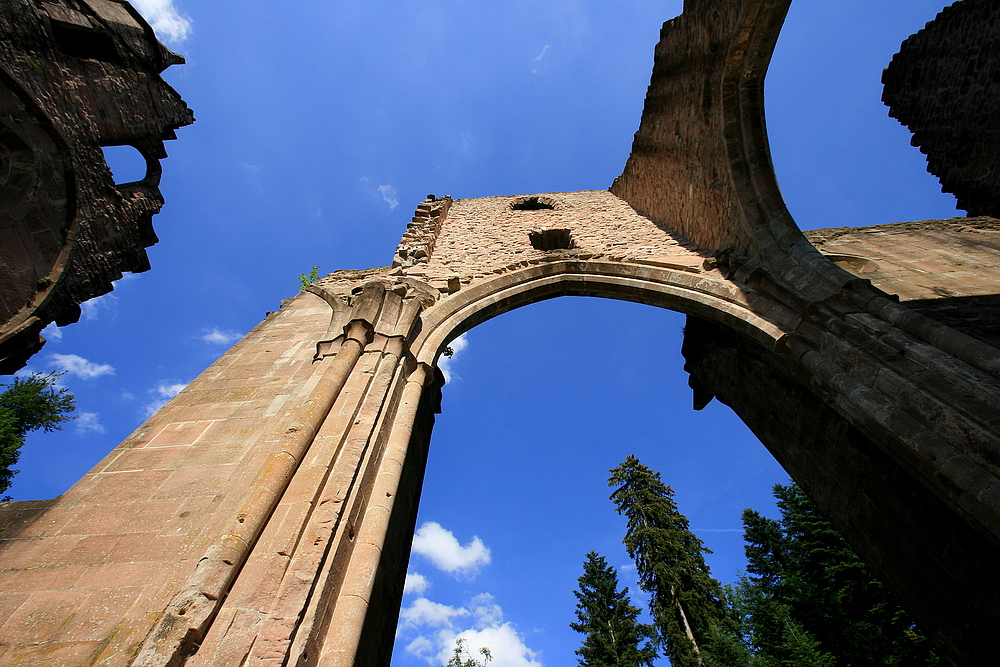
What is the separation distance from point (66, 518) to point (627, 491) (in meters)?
14.2

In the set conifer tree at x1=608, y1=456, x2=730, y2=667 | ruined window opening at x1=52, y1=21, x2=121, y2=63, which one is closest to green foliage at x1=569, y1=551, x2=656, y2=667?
conifer tree at x1=608, y1=456, x2=730, y2=667

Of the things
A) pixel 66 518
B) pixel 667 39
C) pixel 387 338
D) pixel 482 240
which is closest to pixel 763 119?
pixel 667 39

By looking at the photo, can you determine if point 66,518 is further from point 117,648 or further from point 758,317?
point 758,317

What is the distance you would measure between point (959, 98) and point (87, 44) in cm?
1447

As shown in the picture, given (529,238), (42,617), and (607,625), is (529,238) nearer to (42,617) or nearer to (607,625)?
(42,617)

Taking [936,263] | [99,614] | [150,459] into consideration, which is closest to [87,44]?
[150,459]

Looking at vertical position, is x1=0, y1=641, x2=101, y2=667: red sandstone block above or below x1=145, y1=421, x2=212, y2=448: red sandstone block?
below

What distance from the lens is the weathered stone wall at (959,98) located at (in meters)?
8.98

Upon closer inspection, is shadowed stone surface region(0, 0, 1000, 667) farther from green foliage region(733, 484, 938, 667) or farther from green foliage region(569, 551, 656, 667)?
green foliage region(569, 551, 656, 667)

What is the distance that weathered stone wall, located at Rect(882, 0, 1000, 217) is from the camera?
8.98 metres

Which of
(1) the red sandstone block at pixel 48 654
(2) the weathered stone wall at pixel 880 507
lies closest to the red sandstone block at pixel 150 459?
(1) the red sandstone block at pixel 48 654

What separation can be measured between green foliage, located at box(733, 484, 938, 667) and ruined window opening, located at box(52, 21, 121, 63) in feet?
42.3

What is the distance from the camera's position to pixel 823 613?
32.2ft

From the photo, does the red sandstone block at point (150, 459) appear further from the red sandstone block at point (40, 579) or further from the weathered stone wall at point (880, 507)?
the weathered stone wall at point (880, 507)
